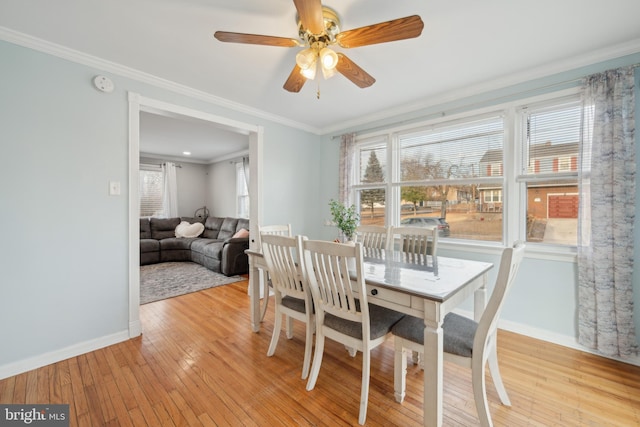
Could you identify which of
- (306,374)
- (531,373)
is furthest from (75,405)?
(531,373)

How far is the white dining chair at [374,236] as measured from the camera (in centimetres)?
270

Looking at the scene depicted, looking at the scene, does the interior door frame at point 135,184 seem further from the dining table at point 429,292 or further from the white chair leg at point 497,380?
the white chair leg at point 497,380

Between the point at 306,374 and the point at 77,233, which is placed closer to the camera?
the point at 306,374

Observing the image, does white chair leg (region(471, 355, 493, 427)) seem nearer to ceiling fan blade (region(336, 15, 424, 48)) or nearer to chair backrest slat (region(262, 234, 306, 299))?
chair backrest slat (region(262, 234, 306, 299))

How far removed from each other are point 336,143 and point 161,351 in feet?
10.9

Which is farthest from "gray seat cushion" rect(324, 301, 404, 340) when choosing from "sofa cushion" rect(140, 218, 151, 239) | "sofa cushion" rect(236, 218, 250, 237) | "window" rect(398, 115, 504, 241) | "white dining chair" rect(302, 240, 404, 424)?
"sofa cushion" rect(140, 218, 151, 239)

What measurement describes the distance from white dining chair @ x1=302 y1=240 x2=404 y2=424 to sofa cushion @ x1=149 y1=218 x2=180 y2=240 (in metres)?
5.28

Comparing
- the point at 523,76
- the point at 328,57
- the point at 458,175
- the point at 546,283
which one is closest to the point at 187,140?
the point at 328,57

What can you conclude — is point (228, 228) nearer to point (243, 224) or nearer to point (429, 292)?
point (243, 224)

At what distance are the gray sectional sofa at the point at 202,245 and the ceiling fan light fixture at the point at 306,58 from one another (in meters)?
3.40

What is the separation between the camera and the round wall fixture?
222 cm

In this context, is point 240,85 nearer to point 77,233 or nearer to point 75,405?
point 77,233

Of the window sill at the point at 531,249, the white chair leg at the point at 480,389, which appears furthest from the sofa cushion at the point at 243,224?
the white chair leg at the point at 480,389

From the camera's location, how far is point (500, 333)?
253 centimetres
